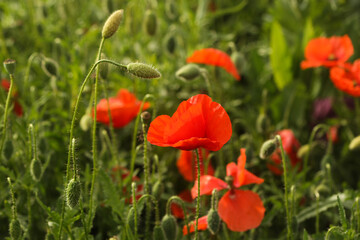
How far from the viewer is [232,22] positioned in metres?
2.98

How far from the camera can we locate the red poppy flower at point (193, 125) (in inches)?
41.0

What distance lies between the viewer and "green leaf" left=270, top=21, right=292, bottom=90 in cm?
228

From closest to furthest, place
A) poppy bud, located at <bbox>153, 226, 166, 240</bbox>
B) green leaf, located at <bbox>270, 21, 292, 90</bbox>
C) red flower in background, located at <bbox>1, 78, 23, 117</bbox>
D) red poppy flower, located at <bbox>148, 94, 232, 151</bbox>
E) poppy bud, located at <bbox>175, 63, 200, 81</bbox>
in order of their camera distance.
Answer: red poppy flower, located at <bbox>148, 94, 232, 151</bbox>
poppy bud, located at <bbox>153, 226, 166, 240</bbox>
poppy bud, located at <bbox>175, 63, 200, 81</bbox>
red flower in background, located at <bbox>1, 78, 23, 117</bbox>
green leaf, located at <bbox>270, 21, 292, 90</bbox>

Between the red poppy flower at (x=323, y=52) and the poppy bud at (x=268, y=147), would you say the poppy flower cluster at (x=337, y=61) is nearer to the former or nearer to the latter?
the red poppy flower at (x=323, y=52)

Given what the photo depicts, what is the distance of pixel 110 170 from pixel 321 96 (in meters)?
1.23

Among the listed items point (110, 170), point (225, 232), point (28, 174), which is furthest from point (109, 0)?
point (225, 232)

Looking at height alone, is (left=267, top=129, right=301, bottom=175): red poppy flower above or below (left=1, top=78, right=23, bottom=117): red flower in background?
Result: below

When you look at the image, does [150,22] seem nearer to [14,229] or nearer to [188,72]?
[188,72]

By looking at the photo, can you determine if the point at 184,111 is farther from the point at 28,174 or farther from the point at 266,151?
the point at 28,174

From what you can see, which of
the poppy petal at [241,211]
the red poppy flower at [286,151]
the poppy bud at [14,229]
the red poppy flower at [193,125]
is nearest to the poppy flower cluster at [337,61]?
the red poppy flower at [286,151]

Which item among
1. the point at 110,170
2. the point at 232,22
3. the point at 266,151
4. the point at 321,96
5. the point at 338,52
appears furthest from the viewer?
the point at 232,22

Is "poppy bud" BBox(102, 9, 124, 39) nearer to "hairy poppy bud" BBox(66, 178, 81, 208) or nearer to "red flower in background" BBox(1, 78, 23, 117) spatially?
"hairy poppy bud" BBox(66, 178, 81, 208)

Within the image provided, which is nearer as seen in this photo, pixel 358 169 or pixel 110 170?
pixel 110 170

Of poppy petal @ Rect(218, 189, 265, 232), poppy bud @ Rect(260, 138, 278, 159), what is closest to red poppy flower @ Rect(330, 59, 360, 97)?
poppy bud @ Rect(260, 138, 278, 159)
